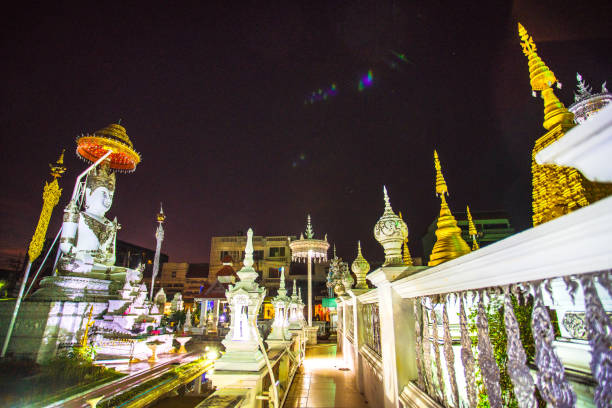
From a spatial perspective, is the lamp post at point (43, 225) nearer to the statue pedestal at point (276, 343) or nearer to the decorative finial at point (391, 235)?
the statue pedestal at point (276, 343)

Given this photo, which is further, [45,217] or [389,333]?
[45,217]

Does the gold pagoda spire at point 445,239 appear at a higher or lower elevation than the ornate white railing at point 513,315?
higher

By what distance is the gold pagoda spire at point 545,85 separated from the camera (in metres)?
4.10

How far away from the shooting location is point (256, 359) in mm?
4180

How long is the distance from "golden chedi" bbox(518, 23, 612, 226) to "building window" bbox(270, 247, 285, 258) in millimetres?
39207

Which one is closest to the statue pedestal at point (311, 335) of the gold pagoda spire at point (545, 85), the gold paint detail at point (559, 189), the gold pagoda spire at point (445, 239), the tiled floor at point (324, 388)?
the tiled floor at point (324, 388)

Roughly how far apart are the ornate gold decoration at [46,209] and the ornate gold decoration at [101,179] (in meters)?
4.12

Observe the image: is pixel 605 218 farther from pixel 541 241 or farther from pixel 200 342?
pixel 200 342

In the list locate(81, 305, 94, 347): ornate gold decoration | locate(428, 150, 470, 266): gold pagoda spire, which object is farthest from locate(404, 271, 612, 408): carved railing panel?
locate(81, 305, 94, 347): ornate gold decoration

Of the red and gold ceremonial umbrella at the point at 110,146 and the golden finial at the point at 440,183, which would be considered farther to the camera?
the red and gold ceremonial umbrella at the point at 110,146

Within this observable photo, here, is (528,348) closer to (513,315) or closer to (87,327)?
(513,315)

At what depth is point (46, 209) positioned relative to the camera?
1677 cm

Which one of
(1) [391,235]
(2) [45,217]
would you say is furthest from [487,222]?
(2) [45,217]

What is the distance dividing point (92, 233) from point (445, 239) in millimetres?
23528
